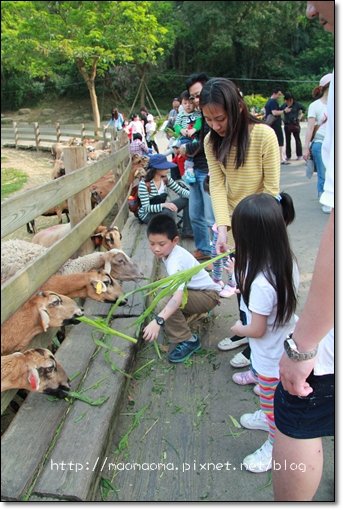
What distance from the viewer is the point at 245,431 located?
2455 mm

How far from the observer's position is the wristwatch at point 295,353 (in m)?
1.37

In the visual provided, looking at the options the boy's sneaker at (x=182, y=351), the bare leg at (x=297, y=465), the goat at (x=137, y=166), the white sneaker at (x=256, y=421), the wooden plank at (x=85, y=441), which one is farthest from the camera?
the goat at (x=137, y=166)

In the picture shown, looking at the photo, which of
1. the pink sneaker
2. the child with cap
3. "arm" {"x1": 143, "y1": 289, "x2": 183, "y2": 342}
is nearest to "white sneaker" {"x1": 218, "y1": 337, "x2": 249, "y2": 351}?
the pink sneaker

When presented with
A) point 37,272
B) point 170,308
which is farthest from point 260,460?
point 37,272

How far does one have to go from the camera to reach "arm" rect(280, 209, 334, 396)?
1252 millimetres

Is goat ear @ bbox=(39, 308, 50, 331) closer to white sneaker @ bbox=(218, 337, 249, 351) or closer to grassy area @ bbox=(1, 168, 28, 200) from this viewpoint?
white sneaker @ bbox=(218, 337, 249, 351)

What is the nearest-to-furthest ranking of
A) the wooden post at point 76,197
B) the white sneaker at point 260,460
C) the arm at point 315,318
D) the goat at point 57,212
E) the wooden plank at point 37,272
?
the arm at point 315,318, the wooden plank at point 37,272, the white sneaker at point 260,460, the wooden post at point 76,197, the goat at point 57,212

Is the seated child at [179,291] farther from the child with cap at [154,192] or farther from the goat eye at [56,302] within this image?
the child with cap at [154,192]

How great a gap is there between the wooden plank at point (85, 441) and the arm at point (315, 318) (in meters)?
1.05

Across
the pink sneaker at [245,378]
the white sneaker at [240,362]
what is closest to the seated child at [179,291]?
the white sneaker at [240,362]

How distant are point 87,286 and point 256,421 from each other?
1.52 meters

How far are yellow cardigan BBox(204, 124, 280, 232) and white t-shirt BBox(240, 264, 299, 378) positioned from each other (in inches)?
35.0

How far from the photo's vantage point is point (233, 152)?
281cm

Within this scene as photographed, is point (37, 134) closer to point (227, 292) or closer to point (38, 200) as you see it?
point (227, 292)
